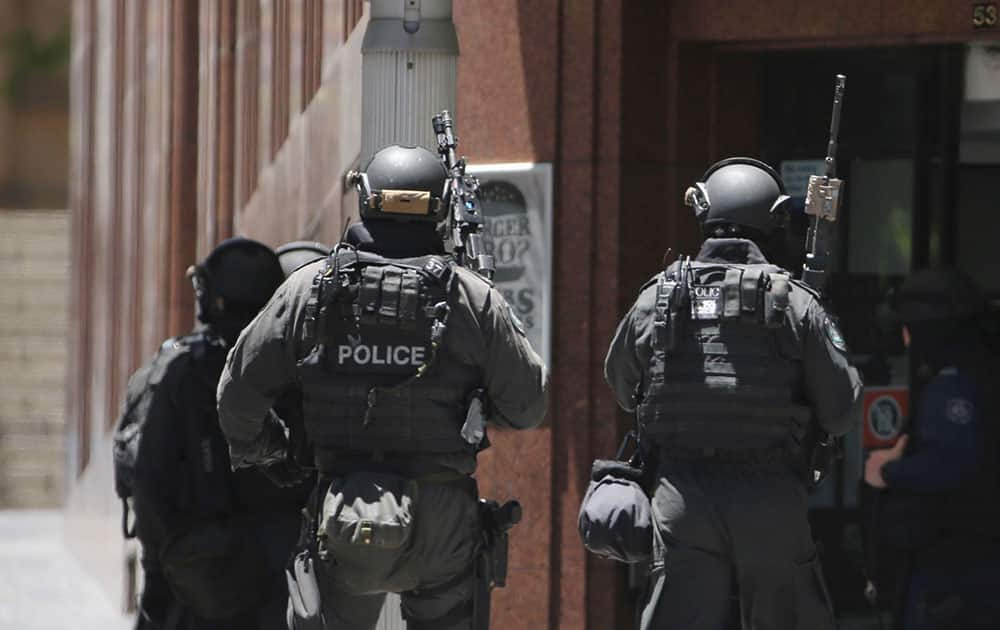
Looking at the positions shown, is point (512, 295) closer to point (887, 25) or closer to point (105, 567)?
point (887, 25)

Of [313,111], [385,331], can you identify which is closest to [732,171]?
[385,331]

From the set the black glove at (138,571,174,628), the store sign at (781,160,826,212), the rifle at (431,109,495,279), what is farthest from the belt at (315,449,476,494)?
the store sign at (781,160,826,212)

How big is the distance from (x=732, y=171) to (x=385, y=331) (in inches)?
48.4

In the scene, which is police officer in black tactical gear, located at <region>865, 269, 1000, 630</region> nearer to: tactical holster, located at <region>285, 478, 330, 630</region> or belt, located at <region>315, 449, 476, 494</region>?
belt, located at <region>315, 449, 476, 494</region>

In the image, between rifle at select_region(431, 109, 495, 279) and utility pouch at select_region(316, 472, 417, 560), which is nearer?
utility pouch at select_region(316, 472, 417, 560)

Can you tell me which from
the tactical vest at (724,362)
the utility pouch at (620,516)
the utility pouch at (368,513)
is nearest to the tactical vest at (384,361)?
the utility pouch at (368,513)

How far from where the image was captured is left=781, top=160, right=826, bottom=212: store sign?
8.56 meters

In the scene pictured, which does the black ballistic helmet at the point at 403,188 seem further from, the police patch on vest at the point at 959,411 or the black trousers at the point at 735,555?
the police patch on vest at the point at 959,411

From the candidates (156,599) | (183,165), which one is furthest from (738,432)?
(183,165)

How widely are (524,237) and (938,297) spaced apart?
5.56ft

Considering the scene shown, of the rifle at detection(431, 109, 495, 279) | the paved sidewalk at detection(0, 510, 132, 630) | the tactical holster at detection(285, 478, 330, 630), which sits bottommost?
the paved sidewalk at detection(0, 510, 132, 630)

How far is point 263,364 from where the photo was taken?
6.17 m

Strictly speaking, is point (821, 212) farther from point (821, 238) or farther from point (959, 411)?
point (959, 411)

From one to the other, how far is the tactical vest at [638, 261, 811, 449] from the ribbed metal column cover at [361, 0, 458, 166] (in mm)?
1091
